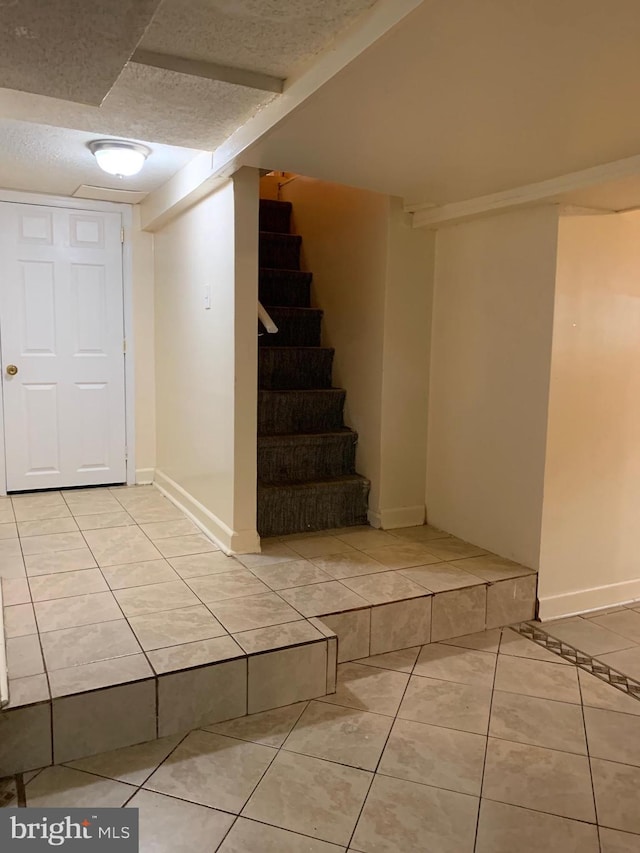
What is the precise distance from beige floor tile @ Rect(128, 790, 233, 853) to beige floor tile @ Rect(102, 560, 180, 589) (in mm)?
1004

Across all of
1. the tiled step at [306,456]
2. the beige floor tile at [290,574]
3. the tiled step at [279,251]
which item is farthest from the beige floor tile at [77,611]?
the tiled step at [279,251]

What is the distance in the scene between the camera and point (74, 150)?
288cm

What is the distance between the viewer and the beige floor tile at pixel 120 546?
9.50ft

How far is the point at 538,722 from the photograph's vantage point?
209 centimetres

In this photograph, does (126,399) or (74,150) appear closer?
(74,150)

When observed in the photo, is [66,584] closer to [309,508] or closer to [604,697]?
[309,508]

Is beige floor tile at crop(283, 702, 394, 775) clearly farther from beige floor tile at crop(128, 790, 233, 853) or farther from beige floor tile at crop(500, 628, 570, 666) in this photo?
beige floor tile at crop(500, 628, 570, 666)

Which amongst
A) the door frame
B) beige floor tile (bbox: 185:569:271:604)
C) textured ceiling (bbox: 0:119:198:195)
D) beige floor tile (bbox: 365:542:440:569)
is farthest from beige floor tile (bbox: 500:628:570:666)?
the door frame

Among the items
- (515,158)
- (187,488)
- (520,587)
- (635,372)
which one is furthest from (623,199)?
(187,488)

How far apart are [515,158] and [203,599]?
1955mm

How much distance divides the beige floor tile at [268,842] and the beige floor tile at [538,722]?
0.72m

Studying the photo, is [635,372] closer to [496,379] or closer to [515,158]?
[496,379]

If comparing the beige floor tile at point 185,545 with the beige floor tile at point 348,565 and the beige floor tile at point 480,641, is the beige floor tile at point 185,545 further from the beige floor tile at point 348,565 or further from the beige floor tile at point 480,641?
the beige floor tile at point 480,641

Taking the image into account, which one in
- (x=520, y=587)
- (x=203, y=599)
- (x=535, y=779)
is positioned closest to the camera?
(x=535, y=779)
